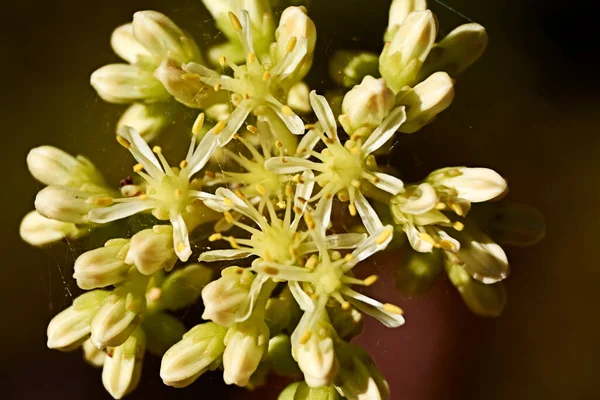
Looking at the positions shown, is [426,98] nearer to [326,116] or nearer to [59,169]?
[326,116]

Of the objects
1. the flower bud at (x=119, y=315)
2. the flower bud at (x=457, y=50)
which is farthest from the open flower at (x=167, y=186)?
the flower bud at (x=457, y=50)

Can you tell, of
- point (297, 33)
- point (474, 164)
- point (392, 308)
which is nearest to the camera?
point (392, 308)

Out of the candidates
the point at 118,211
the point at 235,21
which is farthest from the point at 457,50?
the point at 118,211

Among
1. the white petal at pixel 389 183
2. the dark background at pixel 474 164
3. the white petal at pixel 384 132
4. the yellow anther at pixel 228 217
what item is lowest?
the dark background at pixel 474 164

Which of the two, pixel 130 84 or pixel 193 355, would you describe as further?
pixel 130 84

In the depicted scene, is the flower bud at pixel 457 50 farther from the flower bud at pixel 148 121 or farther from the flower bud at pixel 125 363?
the flower bud at pixel 125 363

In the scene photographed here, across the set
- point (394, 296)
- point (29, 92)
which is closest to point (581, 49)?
point (394, 296)

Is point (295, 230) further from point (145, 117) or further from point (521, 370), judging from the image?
point (521, 370)

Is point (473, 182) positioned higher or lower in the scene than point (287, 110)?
lower
